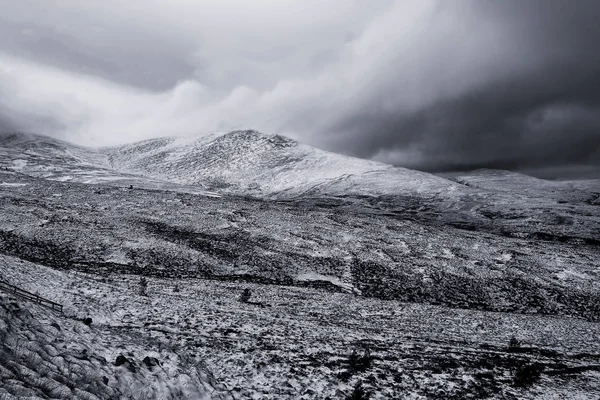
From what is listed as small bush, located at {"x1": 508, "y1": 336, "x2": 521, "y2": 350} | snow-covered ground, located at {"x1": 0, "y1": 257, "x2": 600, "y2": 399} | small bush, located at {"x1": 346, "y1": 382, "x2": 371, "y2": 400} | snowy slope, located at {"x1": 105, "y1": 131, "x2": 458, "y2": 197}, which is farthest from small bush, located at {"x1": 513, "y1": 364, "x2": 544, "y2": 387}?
snowy slope, located at {"x1": 105, "y1": 131, "x2": 458, "y2": 197}

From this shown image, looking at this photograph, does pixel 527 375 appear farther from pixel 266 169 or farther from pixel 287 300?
pixel 266 169

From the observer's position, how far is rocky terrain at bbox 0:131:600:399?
39.2 feet

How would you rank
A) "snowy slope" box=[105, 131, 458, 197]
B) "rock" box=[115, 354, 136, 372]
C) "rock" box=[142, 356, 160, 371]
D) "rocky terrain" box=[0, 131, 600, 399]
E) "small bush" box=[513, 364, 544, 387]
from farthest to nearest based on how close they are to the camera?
"snowy slope" box=[105, 131, 458, 197], "small bush" box=[513, 364, 544, 387], "rocky terrain" box=[0, 131, 600, 399], "rock" box=[142, 356, 160, 371], "rock" box=[115, 354, 136, 372]

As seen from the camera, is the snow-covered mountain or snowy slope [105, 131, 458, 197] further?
snowy slope [105, 131, 458, 197]

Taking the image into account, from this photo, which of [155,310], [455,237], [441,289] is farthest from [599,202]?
[155,310]

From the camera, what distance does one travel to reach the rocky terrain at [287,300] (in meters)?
12.0

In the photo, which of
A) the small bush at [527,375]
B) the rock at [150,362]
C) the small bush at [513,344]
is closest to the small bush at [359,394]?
the rock at [150,362]

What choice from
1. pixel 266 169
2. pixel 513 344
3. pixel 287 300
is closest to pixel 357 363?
pixel 513 344

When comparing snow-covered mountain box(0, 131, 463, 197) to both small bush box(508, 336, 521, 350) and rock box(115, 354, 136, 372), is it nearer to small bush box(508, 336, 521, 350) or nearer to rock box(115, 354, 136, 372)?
rock box(115, 354, 136, 372)

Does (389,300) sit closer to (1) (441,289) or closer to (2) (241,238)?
(1) (441,289)

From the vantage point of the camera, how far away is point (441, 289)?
33.4 m

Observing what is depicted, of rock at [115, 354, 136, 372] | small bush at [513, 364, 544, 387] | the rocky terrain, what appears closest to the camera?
rock at [115, 354, 136, 372]

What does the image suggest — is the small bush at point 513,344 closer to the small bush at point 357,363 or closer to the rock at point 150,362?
the small bush at point 357,363

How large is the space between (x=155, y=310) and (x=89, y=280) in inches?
297
